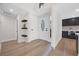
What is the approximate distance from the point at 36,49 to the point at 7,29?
23.4 inches

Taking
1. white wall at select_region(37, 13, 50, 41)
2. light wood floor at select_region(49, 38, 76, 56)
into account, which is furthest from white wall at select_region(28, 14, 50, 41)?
light wood floor at select_region(49, 38, 76, 56)

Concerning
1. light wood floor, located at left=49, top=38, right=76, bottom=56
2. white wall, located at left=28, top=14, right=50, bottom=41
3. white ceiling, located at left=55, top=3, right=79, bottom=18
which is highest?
white ceiling, located at left=55, top=3, right=79, bottom=18

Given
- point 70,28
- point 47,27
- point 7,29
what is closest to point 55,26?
point 47,27

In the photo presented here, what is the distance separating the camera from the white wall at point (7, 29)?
3.62ft

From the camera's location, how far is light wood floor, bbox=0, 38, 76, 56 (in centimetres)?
110

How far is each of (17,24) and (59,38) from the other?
0.72 m

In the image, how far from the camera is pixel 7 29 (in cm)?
112

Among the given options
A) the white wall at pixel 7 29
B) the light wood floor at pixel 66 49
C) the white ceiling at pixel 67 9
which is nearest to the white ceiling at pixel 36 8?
the white ceiling at pixel 67 9

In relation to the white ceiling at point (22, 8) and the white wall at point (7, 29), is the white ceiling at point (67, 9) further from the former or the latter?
the white wall at point (7, 29)

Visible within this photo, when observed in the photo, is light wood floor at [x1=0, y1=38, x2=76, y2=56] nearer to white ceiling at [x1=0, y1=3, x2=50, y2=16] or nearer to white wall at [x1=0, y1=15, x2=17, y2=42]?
white wall at [x1=0, y1=15, x2=17, y2=42]

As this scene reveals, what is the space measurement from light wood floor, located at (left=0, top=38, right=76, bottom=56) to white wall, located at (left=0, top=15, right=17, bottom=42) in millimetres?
90

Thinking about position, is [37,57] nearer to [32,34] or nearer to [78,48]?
[32,34]

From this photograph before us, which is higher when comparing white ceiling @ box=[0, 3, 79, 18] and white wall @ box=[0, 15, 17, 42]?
white ceiling @ box=[0, 3, 79, 18]

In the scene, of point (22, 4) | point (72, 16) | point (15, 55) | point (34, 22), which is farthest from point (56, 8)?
point (15, 55)
